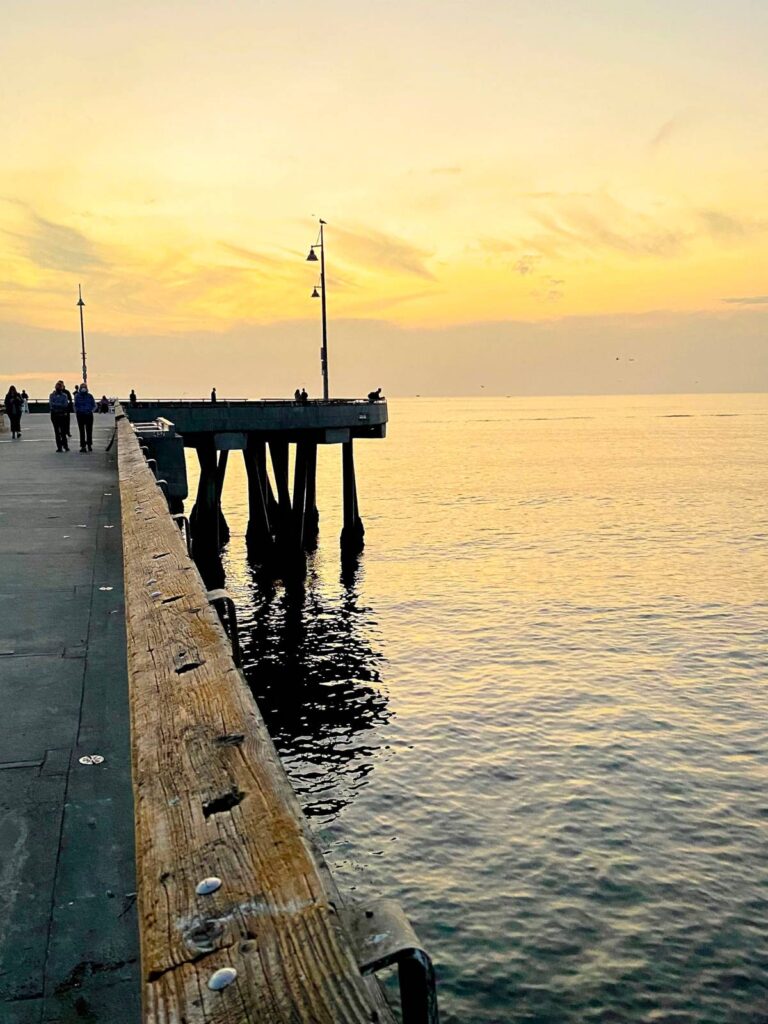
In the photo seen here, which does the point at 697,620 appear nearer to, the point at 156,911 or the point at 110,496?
the point at 110,496

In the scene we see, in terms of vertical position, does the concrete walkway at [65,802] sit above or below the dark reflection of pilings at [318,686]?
above

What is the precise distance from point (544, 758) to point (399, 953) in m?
13.5

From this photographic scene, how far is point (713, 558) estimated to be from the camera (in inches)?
1283

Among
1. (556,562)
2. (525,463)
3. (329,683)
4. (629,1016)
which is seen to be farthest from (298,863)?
(525,463)

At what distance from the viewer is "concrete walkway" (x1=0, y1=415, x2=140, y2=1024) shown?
93.4 inches

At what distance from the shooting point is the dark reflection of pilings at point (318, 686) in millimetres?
13891

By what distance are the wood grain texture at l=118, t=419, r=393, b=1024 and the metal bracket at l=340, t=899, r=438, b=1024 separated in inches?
1.2

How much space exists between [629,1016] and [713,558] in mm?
26547

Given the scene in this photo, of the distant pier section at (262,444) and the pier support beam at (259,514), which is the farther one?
the pier support beam at (259,514)

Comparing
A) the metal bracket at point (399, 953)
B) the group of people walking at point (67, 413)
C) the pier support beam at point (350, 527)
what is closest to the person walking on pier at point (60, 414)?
the group of people walking at point (67, 413)

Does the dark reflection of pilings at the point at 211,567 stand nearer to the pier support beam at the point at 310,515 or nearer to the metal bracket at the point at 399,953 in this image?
the pier support beam at the point at 310,515

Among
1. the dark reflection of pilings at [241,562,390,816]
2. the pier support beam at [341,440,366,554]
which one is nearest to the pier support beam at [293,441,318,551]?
the pier support beam at [341,440,366,554]

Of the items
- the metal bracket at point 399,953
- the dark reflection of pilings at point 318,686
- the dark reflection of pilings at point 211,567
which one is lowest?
the dark reflection of pilings at point 318,686

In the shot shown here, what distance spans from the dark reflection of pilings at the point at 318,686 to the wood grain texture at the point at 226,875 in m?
11.0
